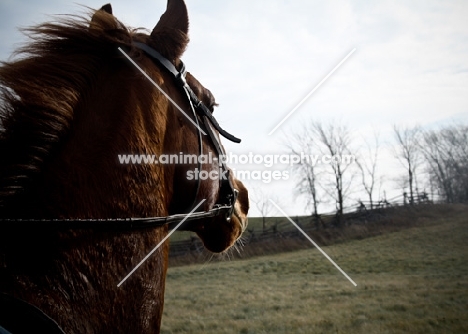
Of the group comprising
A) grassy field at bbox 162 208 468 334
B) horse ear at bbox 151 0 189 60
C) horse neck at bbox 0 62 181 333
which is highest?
horse ear at bbox 151 0 189 60

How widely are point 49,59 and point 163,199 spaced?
0.83 metres

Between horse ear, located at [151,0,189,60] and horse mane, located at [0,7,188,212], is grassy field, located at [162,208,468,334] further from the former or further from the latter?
horse mane, located at [0,7,188,212]

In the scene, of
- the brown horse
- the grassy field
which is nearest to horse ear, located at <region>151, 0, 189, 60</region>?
the brown horse

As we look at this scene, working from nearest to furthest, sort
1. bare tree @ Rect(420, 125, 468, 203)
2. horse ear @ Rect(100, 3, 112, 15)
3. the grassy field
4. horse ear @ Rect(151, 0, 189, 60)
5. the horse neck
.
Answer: the horse neck → horse ear @ Rect(151, 0, 189, 60) → horse ear @ Rect(100, 3, 112, 15) → the grassy field → bare tree @ Rect(420, 125, 468, 203)

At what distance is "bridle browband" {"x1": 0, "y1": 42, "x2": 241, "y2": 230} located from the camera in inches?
53.8

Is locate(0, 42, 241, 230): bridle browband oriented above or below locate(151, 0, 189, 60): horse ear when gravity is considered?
below

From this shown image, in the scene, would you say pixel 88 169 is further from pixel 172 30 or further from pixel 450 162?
pixel 450 162

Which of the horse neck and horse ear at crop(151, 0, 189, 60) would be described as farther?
horse ear at crop(151, 0, 189, 60)

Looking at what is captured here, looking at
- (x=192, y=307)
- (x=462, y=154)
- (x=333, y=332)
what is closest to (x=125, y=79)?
(x=333, y=332)

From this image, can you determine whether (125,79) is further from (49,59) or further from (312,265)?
(312,265)

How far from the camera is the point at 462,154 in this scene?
64000 millimetres

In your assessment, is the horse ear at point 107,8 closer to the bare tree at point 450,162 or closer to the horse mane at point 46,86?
the horse mane at point 46,86

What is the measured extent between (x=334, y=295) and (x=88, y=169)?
1254 centimetres

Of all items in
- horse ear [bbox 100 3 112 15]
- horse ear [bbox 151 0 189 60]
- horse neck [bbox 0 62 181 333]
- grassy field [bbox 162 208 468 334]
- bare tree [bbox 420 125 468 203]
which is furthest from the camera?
bare tree [bbox 420 125 468 203]
